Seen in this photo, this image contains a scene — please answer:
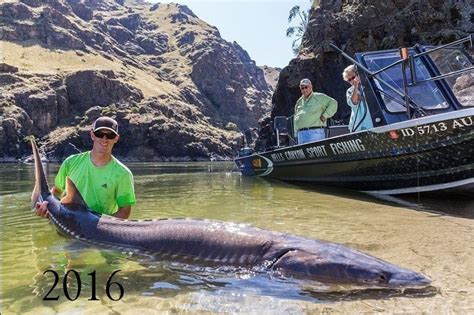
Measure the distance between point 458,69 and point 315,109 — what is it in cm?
353

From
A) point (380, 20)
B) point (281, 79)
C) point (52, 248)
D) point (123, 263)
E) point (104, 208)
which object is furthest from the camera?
point (281, 79)

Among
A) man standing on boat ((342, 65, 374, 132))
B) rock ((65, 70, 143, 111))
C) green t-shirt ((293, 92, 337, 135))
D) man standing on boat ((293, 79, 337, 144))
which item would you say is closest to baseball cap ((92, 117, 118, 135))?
man standing on boat ((342, 65, 374, 132))

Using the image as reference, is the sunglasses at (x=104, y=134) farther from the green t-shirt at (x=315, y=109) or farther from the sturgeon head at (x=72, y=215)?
the green t-shirt at (x=315, y=109)

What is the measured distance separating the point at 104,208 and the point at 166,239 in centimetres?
146

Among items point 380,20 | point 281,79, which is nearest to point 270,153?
point 380,20

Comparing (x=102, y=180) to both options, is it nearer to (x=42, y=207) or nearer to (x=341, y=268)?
(x=42, y=207)

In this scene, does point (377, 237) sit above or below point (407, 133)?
below

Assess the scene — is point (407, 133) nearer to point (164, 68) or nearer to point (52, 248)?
point (52, 248)

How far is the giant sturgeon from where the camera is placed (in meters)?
3.70

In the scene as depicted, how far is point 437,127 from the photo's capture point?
8148 mm

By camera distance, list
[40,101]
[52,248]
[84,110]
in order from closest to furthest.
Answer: [52,248], [40,101], [84,110]

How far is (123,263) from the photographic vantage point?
4516 mm

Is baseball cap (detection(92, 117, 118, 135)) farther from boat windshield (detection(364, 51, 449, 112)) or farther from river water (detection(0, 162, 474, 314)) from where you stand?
boat windshield (detection(364, 51, 449, 112))

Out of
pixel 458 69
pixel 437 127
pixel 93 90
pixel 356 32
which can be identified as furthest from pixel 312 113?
pixel 93 90
